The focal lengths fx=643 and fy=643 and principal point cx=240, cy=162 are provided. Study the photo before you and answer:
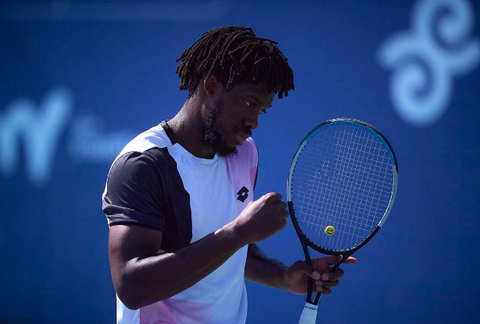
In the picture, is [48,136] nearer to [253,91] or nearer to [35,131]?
[35,131]

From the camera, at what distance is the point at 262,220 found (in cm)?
195

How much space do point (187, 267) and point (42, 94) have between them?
3376 millimetres

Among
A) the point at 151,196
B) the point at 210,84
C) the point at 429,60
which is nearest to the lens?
the point at 151,196

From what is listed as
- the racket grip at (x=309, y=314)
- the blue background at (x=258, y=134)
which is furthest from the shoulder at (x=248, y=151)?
the blue background at (x=258, y=134)

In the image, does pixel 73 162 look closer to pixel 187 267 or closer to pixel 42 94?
pixel 42 94

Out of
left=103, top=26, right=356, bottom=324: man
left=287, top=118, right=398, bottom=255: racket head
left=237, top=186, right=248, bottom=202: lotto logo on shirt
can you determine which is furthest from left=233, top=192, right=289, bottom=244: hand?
left=287, top=118, right=398, bottom=255: racket head

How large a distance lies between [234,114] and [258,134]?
241cm

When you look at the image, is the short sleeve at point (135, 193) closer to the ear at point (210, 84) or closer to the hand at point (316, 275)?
the ear at point (210, 84)

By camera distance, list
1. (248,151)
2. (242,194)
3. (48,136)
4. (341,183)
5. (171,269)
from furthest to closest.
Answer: (48,136) → (341,183) → (248,151) → (242,194) → (171,269)

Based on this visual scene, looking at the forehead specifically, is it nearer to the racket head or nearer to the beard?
the beard

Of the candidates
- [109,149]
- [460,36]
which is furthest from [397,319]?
[109,149]

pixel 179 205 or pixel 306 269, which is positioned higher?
pixel 179 205

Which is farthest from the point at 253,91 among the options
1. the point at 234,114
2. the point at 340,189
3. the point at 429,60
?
the point at 429,60

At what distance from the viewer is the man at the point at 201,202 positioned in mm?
1914
